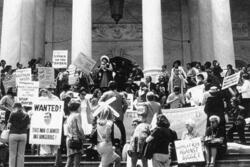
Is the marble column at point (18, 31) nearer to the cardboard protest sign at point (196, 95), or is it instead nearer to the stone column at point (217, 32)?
the stone column at point (217, 32)

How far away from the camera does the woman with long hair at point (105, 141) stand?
1148 centimetres

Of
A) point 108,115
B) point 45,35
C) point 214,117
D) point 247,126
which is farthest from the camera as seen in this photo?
point 45,35

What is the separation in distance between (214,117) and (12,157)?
567 cm

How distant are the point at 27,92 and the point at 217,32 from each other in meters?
11.4

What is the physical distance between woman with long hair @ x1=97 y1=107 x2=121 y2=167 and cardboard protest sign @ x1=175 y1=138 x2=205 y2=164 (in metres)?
2.14

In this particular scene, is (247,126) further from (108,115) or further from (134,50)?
(134,50)

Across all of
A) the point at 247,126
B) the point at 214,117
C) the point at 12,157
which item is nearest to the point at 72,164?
the point at 12,157

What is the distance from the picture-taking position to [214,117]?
13953mm

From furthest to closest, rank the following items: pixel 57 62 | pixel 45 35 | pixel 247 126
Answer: pixel 45 35 → pixel 57 62 → pixel 247 126

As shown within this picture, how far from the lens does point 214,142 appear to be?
13625 mm

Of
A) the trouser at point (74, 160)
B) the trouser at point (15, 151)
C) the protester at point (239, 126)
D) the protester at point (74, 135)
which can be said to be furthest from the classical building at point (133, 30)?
the trouser at point (74, 160)

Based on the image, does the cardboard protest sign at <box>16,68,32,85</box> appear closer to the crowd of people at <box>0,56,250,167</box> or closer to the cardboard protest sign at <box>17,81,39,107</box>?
the crowd of people at <box>0,56,250,167</box>

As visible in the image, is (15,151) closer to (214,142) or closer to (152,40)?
(214,142)

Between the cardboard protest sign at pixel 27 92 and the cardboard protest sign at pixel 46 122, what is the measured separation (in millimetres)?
4208
